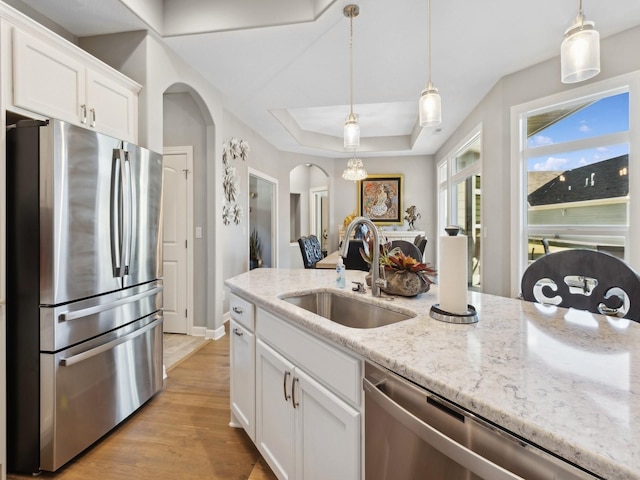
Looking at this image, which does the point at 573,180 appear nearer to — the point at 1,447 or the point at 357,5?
the point at 357,5

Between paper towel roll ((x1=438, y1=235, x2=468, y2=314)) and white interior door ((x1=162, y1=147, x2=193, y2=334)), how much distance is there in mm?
3025

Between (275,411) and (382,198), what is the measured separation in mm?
6016

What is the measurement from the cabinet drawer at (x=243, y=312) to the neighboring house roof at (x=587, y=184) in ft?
9.69

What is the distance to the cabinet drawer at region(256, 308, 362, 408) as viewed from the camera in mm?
979

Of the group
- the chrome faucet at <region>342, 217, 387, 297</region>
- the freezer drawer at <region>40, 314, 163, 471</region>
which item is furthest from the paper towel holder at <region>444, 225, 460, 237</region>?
the freezer drawer at <region>40, 314, 163, 471</region>

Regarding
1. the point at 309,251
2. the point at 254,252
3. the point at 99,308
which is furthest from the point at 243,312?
the point at 254,252

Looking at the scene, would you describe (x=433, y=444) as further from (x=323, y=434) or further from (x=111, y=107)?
(x=111, y=107)

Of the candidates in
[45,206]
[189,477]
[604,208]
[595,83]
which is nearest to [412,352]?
[189,477]

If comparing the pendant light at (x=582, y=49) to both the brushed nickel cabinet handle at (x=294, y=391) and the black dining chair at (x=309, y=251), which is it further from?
the black dining chair at (x=309, y=251)

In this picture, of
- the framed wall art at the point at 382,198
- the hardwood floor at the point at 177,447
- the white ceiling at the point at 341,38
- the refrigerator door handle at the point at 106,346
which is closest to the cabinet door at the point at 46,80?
the white ceiling at the point at 341,38

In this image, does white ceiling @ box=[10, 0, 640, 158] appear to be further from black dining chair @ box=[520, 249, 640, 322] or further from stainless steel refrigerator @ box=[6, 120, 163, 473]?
black dining chair @ box=[520, 249, 640, 322]

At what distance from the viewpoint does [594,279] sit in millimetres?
1293

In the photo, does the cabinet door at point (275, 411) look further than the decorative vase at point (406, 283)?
No

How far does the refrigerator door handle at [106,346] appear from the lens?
5.34 feet
